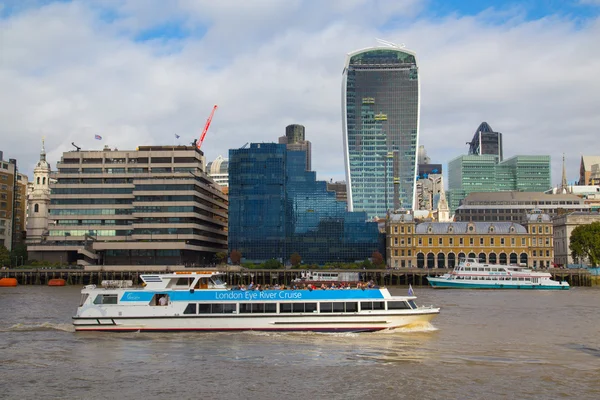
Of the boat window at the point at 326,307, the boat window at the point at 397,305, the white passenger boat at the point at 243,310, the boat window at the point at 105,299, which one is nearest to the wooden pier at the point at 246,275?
the boat window at the point at 105,299

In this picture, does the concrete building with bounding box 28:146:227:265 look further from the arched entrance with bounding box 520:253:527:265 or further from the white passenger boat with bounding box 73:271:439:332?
the white passenger boat with bounding box 73:271:439:332

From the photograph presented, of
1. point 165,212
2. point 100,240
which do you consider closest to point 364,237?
point 165,212

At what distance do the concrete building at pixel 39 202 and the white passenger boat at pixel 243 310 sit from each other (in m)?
118

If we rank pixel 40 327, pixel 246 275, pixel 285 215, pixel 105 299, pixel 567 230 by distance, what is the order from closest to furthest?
pixel 105 299, pixel 40 327, pixel 246 275, pixel 285 215, pixel 567 230

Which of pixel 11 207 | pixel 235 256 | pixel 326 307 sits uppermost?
pixel 11 207

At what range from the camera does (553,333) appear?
172ft

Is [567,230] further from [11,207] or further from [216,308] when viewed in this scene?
[216,308]

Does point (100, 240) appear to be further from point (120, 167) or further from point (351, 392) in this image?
point (351, 392)

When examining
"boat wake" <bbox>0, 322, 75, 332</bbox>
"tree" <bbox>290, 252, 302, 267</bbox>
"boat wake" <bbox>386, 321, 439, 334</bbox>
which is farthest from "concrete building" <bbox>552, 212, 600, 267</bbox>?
"boat wake" <bbox>0, 322, 75, 332</bbox>

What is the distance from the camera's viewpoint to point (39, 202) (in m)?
171

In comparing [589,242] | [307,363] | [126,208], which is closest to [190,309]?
[307,363]

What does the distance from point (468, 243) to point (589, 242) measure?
3067cm

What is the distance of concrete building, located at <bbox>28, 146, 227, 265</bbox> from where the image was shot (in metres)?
148

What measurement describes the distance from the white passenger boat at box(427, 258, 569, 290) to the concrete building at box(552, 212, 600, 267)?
45.4m
